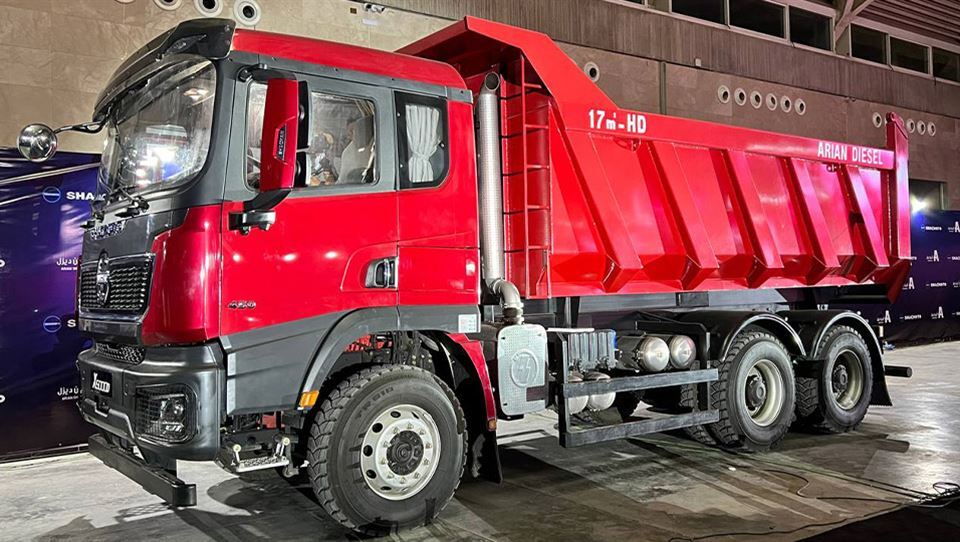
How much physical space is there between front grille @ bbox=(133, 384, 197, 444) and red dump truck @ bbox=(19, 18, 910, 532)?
0.05 ft

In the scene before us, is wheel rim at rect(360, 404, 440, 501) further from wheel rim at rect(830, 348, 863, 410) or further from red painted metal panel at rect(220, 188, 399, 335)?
wheel rim at rect(830, 348, 863, 410)

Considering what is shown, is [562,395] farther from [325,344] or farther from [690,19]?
[690,19]

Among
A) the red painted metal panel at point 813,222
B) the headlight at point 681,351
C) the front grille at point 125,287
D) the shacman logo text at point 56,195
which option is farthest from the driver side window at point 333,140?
the red painted metal panel at point 813,222

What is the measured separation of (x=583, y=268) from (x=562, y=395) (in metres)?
1.10

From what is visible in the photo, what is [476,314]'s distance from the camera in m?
5.54

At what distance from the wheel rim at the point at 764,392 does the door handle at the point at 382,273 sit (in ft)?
13.1

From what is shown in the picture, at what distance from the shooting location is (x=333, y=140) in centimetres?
491

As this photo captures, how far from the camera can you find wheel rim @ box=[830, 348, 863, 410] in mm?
8406

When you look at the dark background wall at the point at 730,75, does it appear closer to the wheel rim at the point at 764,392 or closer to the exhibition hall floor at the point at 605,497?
the wheel rim at the point at 764,392

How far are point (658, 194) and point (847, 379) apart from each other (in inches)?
137

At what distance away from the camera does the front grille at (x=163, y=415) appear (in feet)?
14.2

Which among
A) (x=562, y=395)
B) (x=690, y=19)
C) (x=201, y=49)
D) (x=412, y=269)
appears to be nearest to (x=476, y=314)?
(x=412, y=269)

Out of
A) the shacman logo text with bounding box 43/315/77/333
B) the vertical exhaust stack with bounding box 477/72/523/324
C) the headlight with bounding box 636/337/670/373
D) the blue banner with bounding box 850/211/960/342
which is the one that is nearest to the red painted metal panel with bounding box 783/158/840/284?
the headlight with bounding box 636/337/670/373

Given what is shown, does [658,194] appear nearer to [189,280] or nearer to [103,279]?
[189,280]
